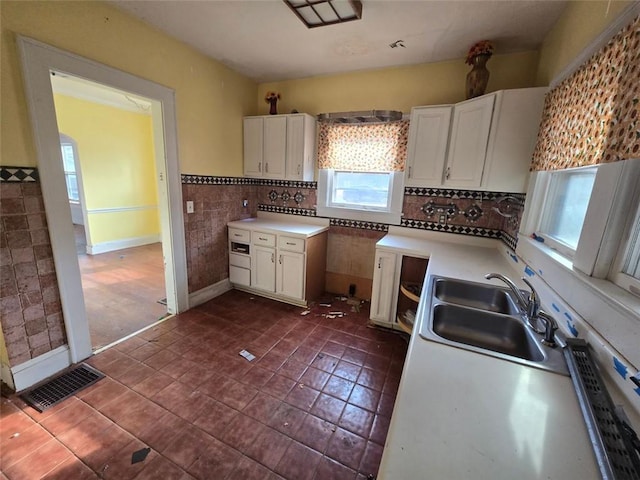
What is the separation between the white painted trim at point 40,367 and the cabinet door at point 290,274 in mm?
1799

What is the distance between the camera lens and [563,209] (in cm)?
163

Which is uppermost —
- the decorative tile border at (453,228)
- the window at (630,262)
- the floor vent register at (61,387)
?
the window at (630,262)

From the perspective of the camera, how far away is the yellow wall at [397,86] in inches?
92.0

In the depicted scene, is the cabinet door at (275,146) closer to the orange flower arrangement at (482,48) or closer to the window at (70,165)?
the orange flower arrangement at (482,48)

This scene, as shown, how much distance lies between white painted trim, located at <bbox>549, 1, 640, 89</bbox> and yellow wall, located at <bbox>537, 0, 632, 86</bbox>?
1.1 inches

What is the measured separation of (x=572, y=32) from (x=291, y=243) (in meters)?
2.54

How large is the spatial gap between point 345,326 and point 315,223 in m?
1.28

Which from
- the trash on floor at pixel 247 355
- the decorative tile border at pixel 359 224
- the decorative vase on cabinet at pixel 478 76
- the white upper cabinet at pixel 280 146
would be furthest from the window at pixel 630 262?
the white upper cabinet at pixel 280 146

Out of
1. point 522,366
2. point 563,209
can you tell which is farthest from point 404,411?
point 563,209

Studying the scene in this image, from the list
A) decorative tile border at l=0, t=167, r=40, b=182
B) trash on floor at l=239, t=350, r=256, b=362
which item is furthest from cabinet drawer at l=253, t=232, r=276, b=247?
decorative tile border at l=0, t=167, r=40, b=182

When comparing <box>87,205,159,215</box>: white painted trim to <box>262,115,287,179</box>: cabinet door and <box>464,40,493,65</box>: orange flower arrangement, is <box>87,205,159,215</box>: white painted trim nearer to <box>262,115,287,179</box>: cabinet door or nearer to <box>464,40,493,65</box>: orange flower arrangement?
<box>262,115,287,179</box>: cabinet door

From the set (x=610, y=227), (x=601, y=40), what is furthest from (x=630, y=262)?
(x=601, y=40)

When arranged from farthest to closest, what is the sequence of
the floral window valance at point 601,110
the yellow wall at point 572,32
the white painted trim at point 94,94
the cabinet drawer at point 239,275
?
the white painted trim at point 94,94, the cabinet drawer at point 239,275, the yellow wall at point 572,32, the floral window valance at point 601,110

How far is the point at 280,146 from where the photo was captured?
3100 mm
